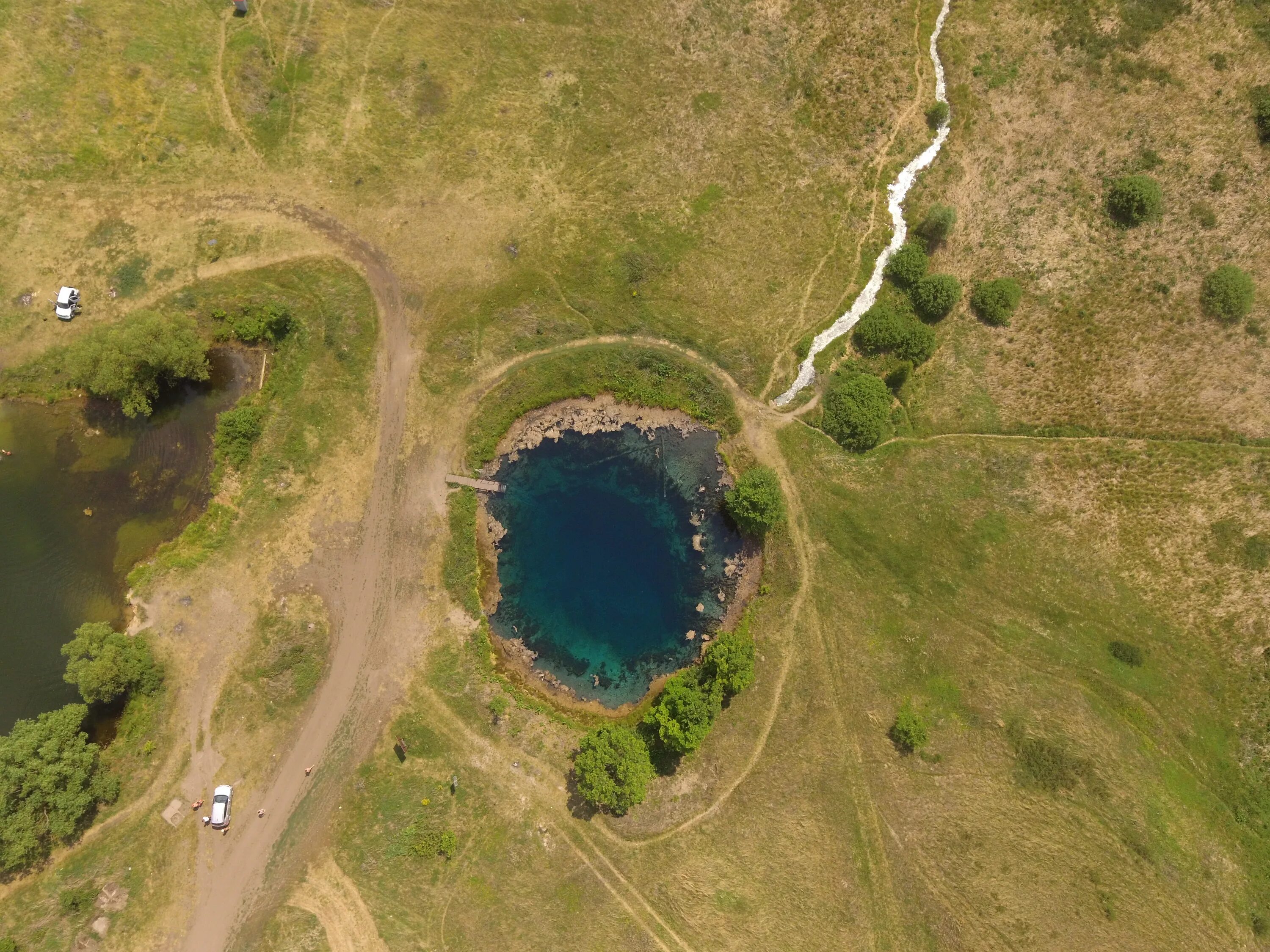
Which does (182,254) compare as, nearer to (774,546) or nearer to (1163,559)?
(774,546)

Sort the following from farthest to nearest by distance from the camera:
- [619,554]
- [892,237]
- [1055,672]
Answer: [619,554], [892,237], [1055,672]

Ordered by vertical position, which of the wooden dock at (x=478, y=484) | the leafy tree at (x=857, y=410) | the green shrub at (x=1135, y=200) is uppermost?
the green shrub at (x=1135, y=200)

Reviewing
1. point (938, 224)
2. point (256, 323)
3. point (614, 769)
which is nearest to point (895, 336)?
point (938, 224)

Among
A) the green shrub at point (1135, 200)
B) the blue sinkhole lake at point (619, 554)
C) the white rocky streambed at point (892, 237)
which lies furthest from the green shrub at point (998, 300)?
the blue sinkhole lake at point (619, 554)

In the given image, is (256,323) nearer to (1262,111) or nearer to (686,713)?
(686,713)

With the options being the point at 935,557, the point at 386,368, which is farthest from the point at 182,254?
the point at 935,557

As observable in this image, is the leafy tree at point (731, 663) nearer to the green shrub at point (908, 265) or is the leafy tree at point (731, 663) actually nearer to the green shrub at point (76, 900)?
the green shrub at point (908, 265)
